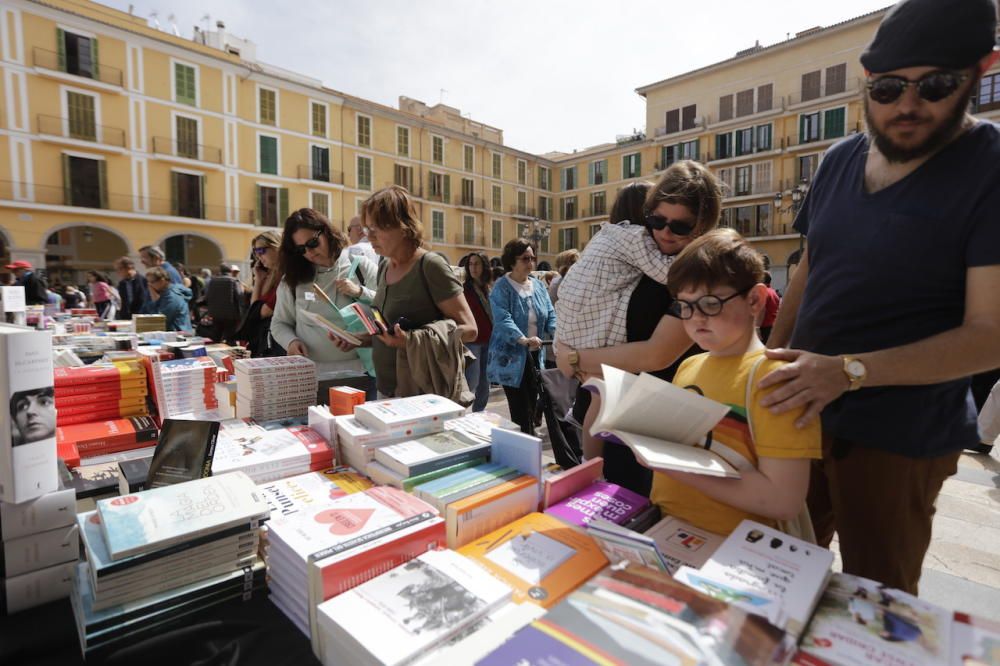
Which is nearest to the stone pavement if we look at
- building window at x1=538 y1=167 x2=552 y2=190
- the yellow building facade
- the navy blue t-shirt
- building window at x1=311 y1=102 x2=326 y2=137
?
the navy blue t-shirt

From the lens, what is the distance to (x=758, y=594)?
0.76 meters

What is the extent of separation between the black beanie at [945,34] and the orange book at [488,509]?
3.94 feet

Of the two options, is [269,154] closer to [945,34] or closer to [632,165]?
[632,165]

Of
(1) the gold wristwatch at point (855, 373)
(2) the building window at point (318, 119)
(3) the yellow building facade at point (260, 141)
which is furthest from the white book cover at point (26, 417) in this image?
(2) the building window at point (318, 119)

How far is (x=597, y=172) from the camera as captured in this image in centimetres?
3319

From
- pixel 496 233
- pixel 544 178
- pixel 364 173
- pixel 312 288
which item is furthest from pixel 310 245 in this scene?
pixel 544 178

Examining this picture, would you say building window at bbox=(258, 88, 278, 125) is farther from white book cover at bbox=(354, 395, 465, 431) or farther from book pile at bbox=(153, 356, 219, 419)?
white book cover at bbox=(354, 395, 465, 431)

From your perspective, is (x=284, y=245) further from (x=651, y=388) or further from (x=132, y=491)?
(x=651, y=388)

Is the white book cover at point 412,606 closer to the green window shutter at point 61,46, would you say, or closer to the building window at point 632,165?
the green window shutter at point 61,46

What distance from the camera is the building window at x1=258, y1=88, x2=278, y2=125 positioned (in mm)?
20828

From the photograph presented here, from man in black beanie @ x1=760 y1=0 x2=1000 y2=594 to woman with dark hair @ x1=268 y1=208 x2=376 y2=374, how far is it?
2.02m

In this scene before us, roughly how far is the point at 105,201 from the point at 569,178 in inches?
1021

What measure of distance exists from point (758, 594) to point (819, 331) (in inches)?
30.6

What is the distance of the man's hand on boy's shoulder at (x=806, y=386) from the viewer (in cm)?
100
